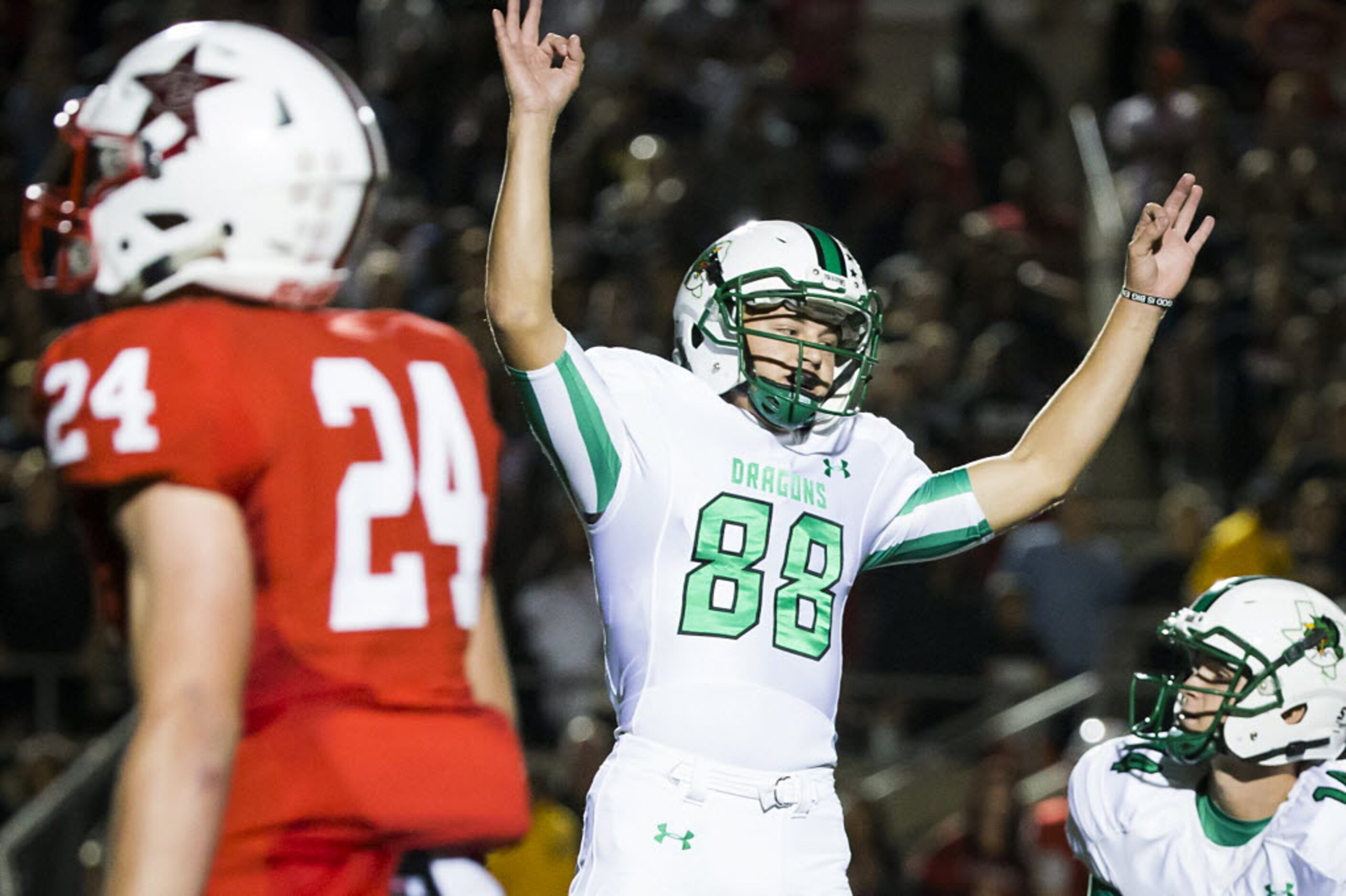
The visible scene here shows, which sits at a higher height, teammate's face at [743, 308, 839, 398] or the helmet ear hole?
the helmet ear hole

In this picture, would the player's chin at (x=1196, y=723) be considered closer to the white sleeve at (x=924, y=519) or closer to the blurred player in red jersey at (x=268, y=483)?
the white sleeve at (x=924, y=519)

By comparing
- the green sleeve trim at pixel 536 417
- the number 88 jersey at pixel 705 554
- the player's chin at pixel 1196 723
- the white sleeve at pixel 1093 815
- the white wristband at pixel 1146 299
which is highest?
the white wristband at pixel 1146 299

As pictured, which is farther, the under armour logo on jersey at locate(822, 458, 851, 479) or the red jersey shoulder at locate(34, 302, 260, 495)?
the under armour logo on jersey at locate(822, 458, 851, 479)

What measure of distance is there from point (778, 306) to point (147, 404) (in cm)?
189

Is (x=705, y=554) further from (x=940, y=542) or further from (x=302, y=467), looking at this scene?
(x=302, y=467)

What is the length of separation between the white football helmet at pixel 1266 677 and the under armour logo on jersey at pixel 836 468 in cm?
72

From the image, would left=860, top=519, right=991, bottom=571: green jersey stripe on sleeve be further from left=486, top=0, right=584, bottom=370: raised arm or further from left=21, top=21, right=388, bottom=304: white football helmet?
left=21, top=21, right=388, bottom=304: white football helmet

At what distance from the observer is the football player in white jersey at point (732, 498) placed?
3.71m

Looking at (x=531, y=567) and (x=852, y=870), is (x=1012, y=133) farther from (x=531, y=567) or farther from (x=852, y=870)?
(x=852, y=870)

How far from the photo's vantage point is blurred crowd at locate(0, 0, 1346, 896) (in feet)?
29.7

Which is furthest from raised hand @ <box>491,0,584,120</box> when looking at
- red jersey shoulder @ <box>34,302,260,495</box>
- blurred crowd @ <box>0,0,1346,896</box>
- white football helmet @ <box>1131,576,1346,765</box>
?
blurred crowd @ <box>0,0,1346,896</box>

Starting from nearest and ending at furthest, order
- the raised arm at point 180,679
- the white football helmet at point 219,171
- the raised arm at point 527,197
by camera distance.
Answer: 1. the raised arm at point 180,679
2. the white football helmet at point 219,171
3. the raised arm at point 527,197

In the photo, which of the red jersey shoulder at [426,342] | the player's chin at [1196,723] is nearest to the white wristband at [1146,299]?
the player's chin at [1196,723]

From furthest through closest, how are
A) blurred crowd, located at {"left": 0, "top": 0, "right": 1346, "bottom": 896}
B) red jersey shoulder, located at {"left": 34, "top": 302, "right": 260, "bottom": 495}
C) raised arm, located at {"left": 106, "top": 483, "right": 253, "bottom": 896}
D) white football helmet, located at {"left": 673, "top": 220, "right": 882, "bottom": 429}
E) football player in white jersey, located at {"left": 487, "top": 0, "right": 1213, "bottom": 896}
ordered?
Answer: blurred crowd, located at {"left": 0, "top": 0, "right": 1346, "bottom": 896}
white football helmet, located at {"left": 673, "top": 220, "right": 882, "bottom": 429}
football player in white jersey, located at {"left": 487, "top": 0, "right": 1213, "bottom": 896}
red jersey shoulder, located at {"left": 34, "top": 302, "right": 260, "bottom": 495}
raised arm, located at {"left": 106, "top": 483, "right": 253, "bottom": 896}
